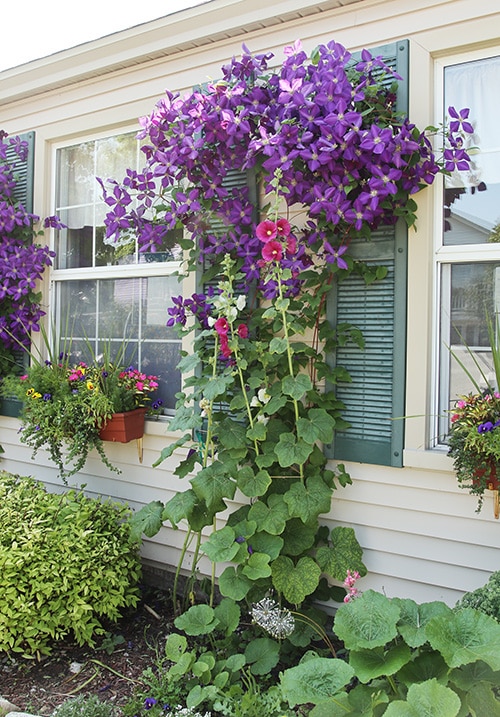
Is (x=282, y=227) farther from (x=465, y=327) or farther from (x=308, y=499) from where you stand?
(x=308, y=499)

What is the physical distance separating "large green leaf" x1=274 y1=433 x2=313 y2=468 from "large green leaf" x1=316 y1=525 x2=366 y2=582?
1.25 ft

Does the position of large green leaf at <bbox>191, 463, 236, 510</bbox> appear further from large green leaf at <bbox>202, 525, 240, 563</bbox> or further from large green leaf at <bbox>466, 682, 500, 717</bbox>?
large green leaf at <bbox>466, 682, 500, 717</bbox>

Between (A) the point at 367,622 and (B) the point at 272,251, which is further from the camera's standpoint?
(B) the point at 272,251

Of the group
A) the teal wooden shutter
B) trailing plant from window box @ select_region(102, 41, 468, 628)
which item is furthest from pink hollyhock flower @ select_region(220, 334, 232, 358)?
the teal wooden shutter

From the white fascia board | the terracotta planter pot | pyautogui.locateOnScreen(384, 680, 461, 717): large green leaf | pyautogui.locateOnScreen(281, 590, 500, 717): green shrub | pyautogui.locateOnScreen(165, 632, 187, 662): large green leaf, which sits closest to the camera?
pyautogui.locateOnScreen(384, 680, 461, 717): large green leaf

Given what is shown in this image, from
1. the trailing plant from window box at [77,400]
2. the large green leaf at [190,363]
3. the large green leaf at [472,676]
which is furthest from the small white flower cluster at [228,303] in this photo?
the large green leaf at [472,676]

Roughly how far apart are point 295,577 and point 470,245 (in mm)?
1446

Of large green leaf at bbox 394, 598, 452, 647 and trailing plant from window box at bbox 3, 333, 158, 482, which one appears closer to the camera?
large green leaf at bbox 394, 598, 452, 647

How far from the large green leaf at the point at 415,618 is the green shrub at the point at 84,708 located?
1.09 metres

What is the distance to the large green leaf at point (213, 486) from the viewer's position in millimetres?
2473

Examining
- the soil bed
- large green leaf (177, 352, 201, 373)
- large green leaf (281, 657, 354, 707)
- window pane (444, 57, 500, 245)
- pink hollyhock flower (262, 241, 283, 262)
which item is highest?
window pane (444, 57, 500, 245)

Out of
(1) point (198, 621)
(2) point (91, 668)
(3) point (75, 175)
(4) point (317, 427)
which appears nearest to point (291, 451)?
(4) point (317, 427)

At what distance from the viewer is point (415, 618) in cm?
183

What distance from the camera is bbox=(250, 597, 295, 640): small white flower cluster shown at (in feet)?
7.55
